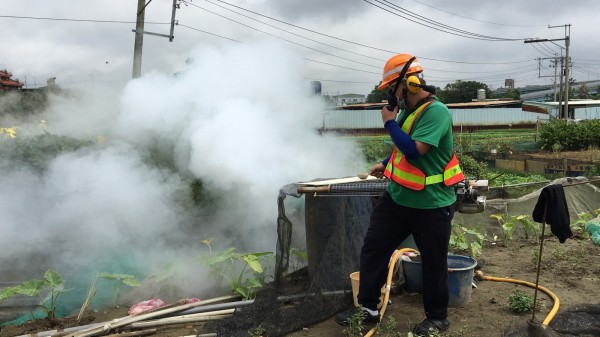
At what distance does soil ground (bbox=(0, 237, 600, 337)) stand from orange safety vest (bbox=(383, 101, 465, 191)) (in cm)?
99

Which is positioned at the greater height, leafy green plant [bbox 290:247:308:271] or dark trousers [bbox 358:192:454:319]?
dark trousers [bbox 358:192:454:319]

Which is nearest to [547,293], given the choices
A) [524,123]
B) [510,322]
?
[510,322]

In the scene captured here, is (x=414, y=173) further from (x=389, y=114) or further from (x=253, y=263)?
(x=253, y=263)

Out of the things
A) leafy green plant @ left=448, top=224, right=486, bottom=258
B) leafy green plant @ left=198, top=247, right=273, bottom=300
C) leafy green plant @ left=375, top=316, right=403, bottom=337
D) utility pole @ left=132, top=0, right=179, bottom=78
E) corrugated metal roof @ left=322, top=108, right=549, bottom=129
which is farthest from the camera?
corrugated metal roof @ left=322, top=108, right=549, bottom=129

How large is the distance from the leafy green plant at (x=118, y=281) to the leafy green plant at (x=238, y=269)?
0.67 metres

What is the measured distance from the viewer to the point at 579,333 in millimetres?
3096

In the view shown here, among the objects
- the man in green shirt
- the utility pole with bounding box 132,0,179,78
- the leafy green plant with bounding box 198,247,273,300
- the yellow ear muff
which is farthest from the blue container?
the utility pole with bounding box 132,0,179,78

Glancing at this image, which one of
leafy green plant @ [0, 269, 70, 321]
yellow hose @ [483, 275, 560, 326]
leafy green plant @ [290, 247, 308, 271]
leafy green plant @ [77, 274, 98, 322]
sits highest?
leafy green plant @ [290, 247, 308, 271]

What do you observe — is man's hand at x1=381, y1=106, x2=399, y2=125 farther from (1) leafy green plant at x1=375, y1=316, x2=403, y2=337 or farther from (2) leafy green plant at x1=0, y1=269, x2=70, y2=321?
(2) leafy green plant at x1=0, y1=269, x2=70, y2=321

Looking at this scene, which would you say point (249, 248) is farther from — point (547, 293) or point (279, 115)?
point (547, 293)

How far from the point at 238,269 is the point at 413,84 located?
→ 2.90 metres

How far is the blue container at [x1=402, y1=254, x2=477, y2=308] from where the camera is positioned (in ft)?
12.9

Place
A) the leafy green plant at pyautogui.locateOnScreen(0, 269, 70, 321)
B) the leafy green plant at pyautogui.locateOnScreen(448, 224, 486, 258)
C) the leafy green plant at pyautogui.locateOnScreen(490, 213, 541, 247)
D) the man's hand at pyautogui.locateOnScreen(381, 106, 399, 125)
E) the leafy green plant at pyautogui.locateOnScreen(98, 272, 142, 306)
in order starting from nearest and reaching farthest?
the man's hand at pyautogui.locateOnScreen(381, 106, 399, 125) → the leafy green plant at pyautogui.locateOnScreen(0, 269, 70, 321) → the leafy green plant at pyautogui.locateOnScreen(98, 272, 142, 306) → the leafy green plant at pyautogui.locateOnScreen(448, 224, 486, 258) → the leafy green plant at pyautogui.locateOnScreen(490, 213, 541, 247)

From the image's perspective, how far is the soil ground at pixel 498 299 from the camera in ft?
11.9
